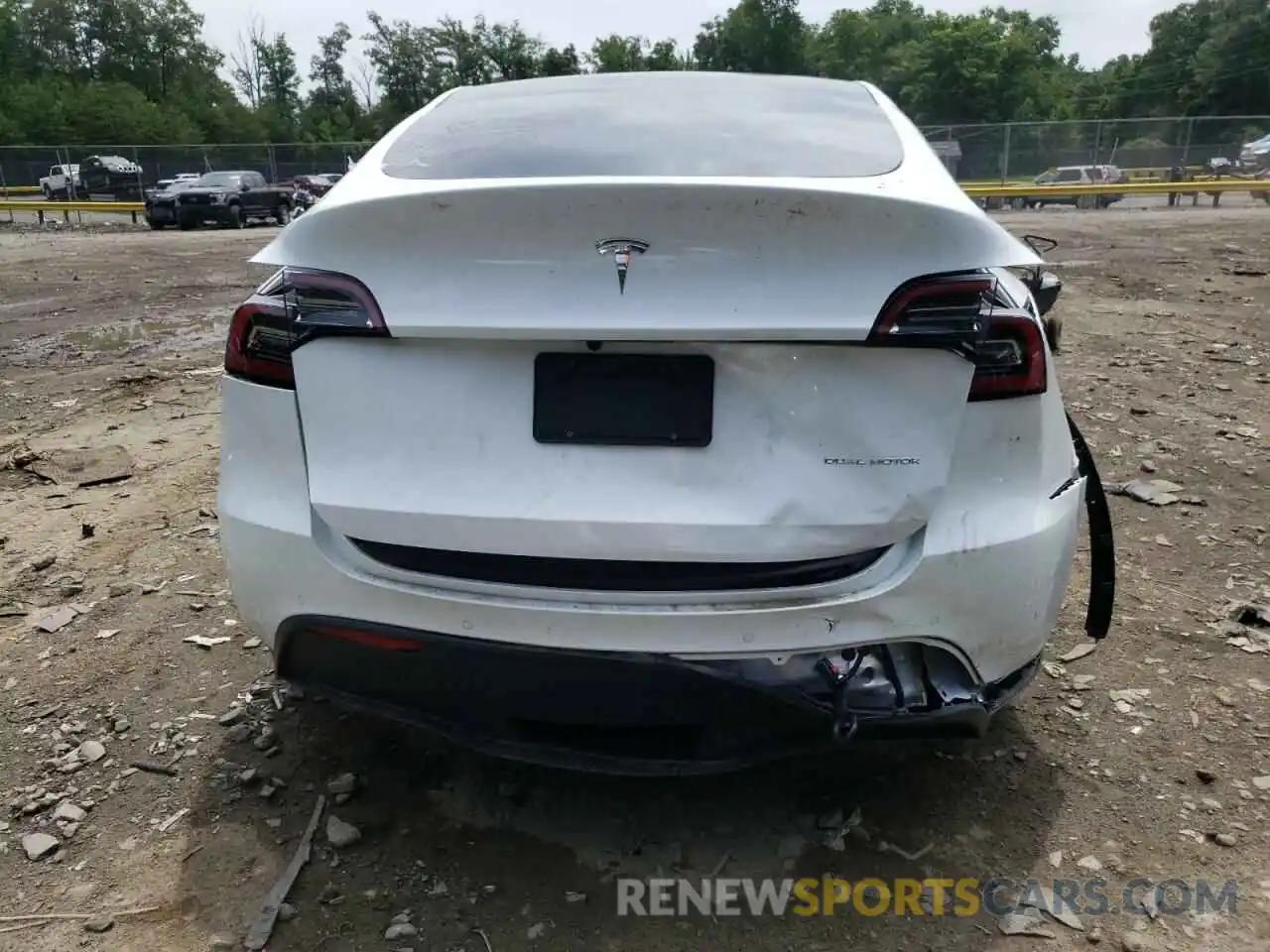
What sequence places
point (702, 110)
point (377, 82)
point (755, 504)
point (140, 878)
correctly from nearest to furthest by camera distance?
point (755, 504), point (140, 878), point (702, 110), point (377, 82)

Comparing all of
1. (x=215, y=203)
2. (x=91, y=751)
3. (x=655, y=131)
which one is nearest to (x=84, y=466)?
(x=91, y=751)

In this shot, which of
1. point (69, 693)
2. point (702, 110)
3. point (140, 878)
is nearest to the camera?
point (140, 878)

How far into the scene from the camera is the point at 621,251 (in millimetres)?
1803

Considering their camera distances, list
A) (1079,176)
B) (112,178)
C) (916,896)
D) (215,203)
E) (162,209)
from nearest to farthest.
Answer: (916,896)
(162,209)
(215,203)
(1079,176)
(112,178)

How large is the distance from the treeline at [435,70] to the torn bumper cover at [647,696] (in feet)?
209

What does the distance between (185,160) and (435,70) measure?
51007 millimetres

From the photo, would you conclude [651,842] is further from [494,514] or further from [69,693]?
[69,693]

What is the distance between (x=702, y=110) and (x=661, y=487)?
121 centimetres

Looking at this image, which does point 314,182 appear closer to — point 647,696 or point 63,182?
point 63,182

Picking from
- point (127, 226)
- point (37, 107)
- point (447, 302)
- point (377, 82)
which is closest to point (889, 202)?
point (447, 302)

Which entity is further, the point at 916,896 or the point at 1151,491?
the point at 1151,491

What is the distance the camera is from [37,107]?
2248 inches

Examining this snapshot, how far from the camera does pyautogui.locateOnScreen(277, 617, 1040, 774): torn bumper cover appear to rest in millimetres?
1881

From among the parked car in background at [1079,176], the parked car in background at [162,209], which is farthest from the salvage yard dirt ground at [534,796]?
the parked car in background at [1079,176]
